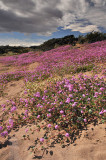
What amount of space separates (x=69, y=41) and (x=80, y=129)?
28492 mm

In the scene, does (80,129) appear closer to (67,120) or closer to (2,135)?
(67,120)

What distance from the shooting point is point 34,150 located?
115 inches

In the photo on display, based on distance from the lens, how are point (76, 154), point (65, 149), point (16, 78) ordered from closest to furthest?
point (76, 154) < point (65, 149) < point (16, 78)

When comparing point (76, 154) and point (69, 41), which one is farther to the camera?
A: point (69, 41)

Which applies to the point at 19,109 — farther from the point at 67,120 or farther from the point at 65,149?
the point at 65,149

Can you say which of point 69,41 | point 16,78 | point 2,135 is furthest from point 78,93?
point 69,41

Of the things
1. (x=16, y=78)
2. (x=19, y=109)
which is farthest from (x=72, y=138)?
(x=16, y=78)

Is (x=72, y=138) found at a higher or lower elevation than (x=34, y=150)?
higher

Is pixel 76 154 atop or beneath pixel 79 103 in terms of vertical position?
beneath

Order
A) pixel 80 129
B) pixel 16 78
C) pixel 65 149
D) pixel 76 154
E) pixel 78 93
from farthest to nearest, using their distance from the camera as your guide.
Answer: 1. pixel 16 78
2. pixel 78 93
3. pixel 80 129
4. pixel 65 149
5. pixel 76 154

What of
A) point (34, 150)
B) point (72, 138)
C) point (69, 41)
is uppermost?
point (69, 41)

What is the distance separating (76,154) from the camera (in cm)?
252

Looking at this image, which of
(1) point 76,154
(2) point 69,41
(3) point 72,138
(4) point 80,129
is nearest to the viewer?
(1) point 76,154

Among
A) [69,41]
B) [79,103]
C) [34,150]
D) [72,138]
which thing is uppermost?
[69,41]
